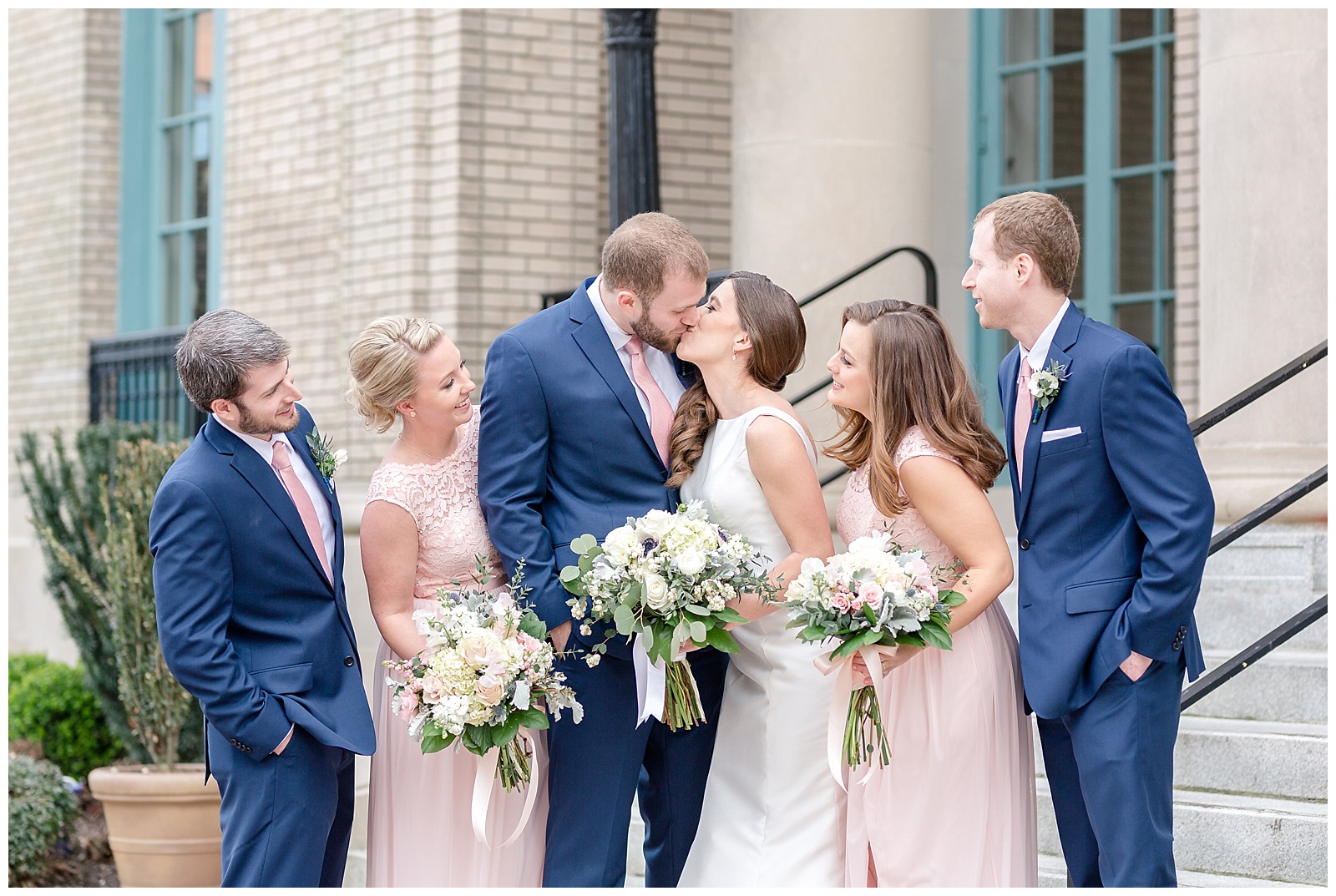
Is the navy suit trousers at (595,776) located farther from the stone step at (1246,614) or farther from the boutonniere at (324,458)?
the stone step at (1246,614)

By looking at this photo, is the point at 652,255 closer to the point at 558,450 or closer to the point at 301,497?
the point at 558,450

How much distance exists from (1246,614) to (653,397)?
11.1 ft

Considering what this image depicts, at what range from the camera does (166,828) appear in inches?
300

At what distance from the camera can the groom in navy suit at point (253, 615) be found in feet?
13.4

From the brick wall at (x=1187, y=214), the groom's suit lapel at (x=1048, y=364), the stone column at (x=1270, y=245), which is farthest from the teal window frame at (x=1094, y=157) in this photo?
the groom's suit lapel at (x=1048, y=364)

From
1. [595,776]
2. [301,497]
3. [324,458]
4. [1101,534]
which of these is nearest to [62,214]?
[324,458]

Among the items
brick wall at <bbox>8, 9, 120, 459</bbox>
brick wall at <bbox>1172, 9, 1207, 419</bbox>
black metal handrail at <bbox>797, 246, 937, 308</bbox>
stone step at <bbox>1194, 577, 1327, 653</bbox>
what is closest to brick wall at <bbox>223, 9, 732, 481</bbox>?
black metal handrail at <bbox>797, 246, 937, 308</bbox>

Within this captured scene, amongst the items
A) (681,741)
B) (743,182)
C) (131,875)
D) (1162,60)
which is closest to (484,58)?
(743,182)

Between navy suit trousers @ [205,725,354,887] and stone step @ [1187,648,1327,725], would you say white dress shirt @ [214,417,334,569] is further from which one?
stone step @ [1187,648,1327,725]

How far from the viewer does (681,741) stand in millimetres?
4691

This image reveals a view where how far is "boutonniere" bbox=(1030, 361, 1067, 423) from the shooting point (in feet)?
13.4

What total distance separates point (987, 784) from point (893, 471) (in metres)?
0.89

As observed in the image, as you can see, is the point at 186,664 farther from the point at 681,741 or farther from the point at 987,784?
the point at 987,784

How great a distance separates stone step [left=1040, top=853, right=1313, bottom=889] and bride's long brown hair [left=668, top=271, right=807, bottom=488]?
80.5 inches
